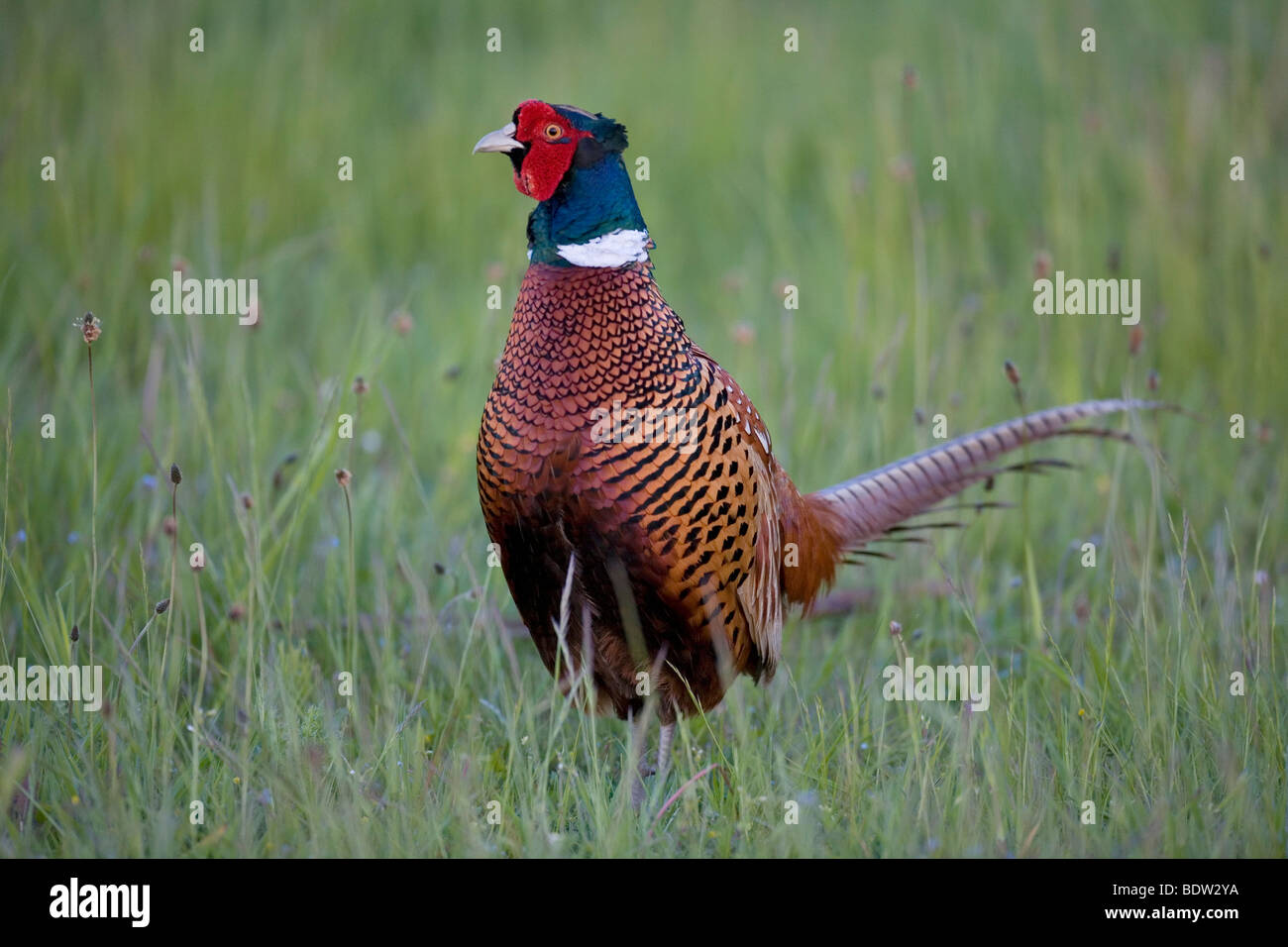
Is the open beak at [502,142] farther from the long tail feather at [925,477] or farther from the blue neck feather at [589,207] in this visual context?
the long tail feather at [925,477]

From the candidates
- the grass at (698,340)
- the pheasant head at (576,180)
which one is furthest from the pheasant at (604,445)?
the grass at (698,340)

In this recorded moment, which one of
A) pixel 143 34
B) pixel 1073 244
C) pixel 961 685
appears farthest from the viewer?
pixel 143 34

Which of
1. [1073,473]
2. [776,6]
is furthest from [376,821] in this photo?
[776,6]

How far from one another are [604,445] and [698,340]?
2562mm

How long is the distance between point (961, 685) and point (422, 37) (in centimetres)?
455

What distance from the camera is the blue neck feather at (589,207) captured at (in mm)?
2566

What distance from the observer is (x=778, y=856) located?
2.43 metres

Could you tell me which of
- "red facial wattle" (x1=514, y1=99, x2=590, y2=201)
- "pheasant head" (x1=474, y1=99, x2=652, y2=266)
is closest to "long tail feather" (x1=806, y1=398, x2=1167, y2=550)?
"pheasant head" (x1=474, y1=99, x2=652, y2=266)

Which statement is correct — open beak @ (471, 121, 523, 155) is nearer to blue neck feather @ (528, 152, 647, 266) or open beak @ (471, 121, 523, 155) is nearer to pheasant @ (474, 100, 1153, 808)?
pheasant @ (474, 100, 1153, 808)

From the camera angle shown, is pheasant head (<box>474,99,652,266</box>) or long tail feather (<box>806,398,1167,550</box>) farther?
long tail feather (<box>806,398,1167,550</box>)

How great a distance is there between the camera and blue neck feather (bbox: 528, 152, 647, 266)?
2566 millimetres

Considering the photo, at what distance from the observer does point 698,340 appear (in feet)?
16.5
